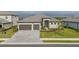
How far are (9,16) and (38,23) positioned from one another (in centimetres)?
46

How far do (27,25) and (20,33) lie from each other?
0.17 meters

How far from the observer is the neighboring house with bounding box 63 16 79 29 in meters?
3.89

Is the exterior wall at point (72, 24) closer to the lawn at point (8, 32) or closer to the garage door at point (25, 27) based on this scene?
the garage door at point (25, 27)

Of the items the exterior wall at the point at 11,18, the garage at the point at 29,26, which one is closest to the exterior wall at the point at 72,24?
the garage at the point at 29,26

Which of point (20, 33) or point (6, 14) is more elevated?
point (6, 14)

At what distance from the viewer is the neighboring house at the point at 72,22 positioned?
389 centimetres

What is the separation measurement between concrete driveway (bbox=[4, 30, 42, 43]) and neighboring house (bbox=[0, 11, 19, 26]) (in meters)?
0.19

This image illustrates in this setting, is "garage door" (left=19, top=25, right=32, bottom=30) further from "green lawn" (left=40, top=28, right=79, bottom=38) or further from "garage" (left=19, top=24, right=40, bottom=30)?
"green lawn" (left=40, top=28, right=79, bottom=38)

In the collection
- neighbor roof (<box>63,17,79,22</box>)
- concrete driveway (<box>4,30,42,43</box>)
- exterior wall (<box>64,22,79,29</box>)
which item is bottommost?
concrete driveway (<box>4,30,42,43</box>)

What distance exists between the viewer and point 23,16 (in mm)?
3932

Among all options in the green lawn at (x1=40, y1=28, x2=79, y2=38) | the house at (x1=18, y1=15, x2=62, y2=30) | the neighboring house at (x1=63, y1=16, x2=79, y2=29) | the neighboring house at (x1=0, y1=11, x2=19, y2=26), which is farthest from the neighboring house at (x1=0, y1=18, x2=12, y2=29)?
the neighboring house at (x1=63, y1=16, x2=79, y2=29)

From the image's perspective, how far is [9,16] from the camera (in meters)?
3.94
